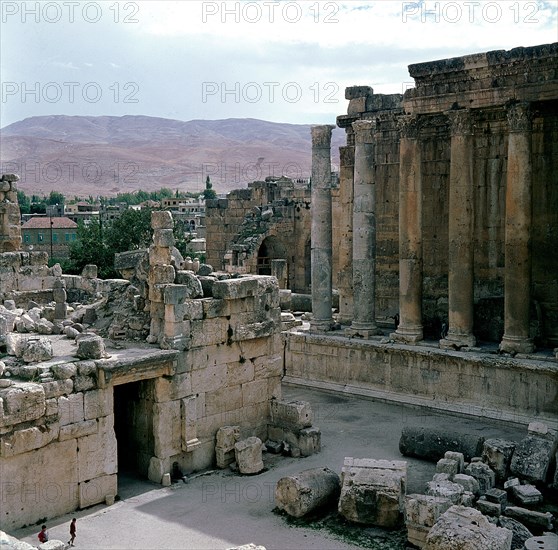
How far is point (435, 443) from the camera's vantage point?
1427 centimetres

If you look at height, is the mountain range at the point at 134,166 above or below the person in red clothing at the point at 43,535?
above

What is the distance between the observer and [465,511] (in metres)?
10.6

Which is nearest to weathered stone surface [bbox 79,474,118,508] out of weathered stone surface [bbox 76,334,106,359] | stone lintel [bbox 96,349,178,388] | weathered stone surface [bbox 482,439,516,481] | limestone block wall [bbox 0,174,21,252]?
stone lintel [bbox 96,349,178,388]

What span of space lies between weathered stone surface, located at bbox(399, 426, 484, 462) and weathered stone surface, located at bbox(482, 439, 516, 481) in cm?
43

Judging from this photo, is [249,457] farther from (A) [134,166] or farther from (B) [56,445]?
(A) [134,166]

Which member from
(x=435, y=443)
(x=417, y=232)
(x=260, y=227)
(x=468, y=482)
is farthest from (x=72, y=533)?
(x=260, y=227)

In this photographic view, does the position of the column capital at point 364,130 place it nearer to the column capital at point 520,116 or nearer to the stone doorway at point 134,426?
the column capital at point 520,116

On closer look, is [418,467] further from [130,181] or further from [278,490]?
[130,181]

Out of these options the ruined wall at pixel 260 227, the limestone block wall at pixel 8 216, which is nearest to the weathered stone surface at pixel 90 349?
the limestone block wall at pixel 8 216

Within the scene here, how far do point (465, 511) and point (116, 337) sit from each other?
24.3ft

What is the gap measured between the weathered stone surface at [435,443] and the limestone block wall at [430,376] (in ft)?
7.75

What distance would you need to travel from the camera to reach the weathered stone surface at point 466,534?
980 cm

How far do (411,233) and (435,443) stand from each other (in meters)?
5.98

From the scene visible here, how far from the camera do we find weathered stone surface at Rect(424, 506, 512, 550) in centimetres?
980
